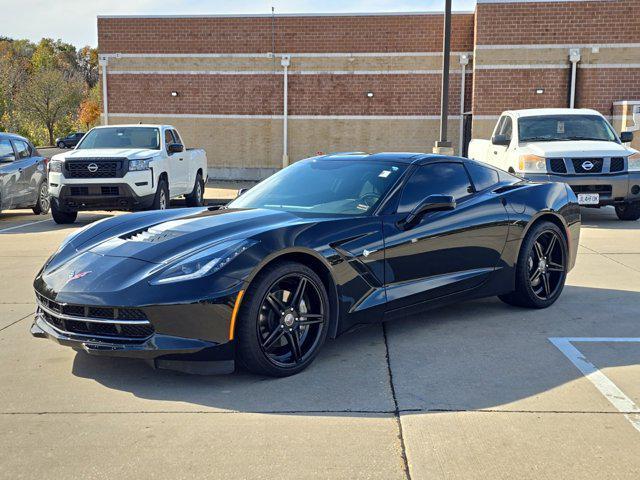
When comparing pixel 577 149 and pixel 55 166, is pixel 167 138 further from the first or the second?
pixel 577 149

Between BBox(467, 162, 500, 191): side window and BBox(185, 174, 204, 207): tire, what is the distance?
36.3 ft

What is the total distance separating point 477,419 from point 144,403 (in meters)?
1.86

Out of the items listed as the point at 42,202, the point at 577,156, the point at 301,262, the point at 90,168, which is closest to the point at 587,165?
the point at 577,156

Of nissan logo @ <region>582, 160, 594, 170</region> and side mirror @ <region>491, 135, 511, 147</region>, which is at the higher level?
side mirror @ <region>491, 135, 511, 147</region>

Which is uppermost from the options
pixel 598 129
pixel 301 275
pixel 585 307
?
pixel 598 129

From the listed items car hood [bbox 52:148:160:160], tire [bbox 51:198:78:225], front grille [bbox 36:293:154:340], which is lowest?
tire [bbox 51:198:78:225]

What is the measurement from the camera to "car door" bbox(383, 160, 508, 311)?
534cm

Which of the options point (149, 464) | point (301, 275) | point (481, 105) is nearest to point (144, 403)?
point (149, 464)

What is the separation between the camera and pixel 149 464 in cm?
343

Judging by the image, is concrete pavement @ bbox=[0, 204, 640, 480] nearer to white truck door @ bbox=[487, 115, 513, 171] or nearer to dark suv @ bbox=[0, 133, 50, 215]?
white truck door @ bbox=[487, 115, 513, 171]

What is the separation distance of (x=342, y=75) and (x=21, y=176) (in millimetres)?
12360

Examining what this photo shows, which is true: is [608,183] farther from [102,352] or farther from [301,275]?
[102,352]

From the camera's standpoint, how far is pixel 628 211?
13.7 metres

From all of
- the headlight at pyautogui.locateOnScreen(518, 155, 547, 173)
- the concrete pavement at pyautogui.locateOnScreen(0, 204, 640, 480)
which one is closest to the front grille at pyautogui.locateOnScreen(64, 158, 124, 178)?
the headlight at pyautogui.locateOnScreen(518, 155, 547, 173)
